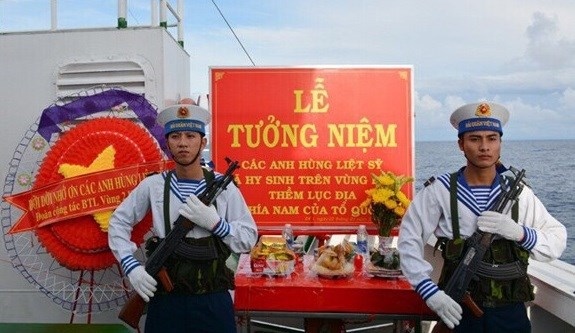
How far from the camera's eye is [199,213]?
3297 millimetres

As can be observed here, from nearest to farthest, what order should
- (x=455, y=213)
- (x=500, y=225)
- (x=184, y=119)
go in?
(x=500, y=225)
(x=455, y=213)
(x=184, y=119)

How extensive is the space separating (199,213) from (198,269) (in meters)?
0.34

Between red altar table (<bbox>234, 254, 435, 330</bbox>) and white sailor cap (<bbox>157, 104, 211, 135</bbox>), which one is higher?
white sailor cap (<bbox>157, 104, 211, 135</bbox>)

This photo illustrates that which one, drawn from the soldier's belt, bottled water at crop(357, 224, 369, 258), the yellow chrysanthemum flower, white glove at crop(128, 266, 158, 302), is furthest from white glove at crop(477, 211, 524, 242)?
white glove at crop(128, 266, 158, 302)

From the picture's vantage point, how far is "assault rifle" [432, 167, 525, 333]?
10.0ft

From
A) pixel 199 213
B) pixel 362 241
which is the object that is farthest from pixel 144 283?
pixel 362 241

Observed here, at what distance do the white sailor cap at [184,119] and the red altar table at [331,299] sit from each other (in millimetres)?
1166

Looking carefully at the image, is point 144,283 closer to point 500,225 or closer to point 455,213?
point 455,213

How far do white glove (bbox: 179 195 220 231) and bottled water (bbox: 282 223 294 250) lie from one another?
4.47 feet

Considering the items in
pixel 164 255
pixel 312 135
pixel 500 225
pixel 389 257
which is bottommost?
pixel 389 257

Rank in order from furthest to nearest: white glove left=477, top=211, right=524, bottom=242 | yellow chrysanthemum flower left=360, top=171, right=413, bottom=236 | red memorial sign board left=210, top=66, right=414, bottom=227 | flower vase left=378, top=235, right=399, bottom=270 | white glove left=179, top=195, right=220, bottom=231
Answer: red memorial sign board left=210, top=66, right=414, bottom=227, yellow chrysanthemum flower left=360, top=171, right=413, bottom=236, flower vase left=378, top=235, right=399, bottom=270, white glove left=179, top=195, right=220, bottom=231, white glove left=477, top=211, right=524, bottom=242

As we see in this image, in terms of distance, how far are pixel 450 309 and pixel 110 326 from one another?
1842 millimetres

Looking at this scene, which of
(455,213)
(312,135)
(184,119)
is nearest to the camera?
(455,213)

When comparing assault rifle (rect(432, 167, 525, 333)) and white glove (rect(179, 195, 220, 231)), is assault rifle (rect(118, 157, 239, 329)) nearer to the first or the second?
white glove (rect(179, 195, 220, 231))
